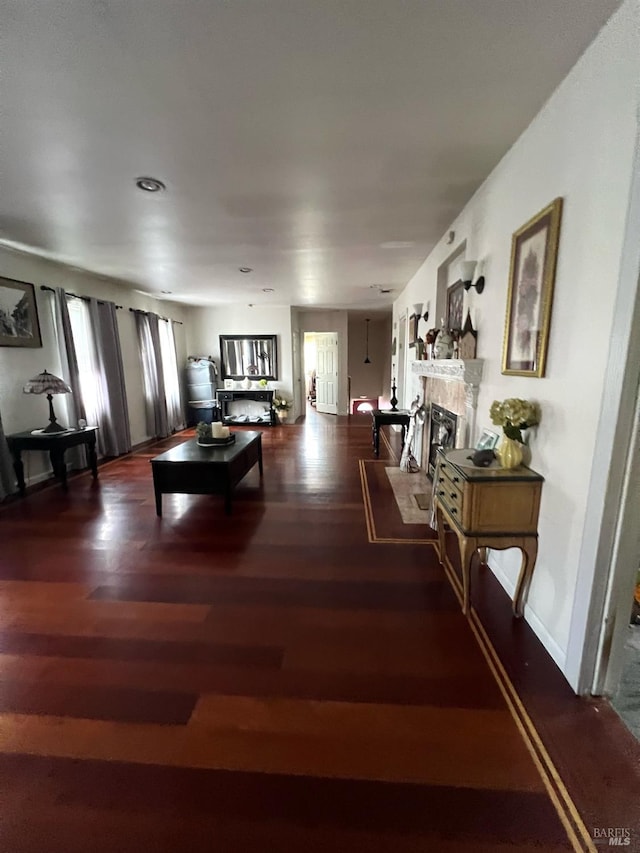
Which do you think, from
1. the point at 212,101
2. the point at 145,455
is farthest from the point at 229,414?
the point at 212,101

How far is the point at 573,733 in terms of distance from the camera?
1.34 meters

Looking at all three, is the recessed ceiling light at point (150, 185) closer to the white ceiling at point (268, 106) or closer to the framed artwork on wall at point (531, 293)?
the white ceiling at point (268, 106)

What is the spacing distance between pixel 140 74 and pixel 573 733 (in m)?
3.12

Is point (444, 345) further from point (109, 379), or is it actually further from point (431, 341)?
point (109, 379)

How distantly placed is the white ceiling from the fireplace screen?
1.71 metres

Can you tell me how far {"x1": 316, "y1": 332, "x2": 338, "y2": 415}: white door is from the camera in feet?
28.2

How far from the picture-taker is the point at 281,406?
761cm

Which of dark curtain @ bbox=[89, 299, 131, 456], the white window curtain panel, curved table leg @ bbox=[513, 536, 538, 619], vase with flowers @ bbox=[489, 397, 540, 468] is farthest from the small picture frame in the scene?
the white window curtain panel

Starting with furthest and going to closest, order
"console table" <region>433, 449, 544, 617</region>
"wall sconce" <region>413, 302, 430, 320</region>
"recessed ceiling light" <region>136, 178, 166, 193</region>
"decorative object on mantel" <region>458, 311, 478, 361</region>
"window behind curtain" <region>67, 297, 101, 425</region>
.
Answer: "window behind curtain" <region>67, 297, 101, 425</region> → "wall sconce" <region>413, 302, 430, 320</region> → "decorative object on mantel" <region>458, 311, 478, 361</region> → "recessed ceiling light" <region>136, 178, 166, 193</region> → "console table" <region>433, 449, 544, 617</region>

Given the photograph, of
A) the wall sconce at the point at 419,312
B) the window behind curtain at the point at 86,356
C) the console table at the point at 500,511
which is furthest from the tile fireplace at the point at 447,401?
the window behind curtain at the point at 86,356

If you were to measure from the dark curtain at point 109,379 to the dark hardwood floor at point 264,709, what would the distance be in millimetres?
2683

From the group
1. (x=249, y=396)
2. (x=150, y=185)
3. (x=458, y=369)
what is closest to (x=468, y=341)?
(x=458, y=369)

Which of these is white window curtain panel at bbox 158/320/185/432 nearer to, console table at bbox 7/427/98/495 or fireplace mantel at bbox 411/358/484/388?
console table at bbox 7/427/98/495

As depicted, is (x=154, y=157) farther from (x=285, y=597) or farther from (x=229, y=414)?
(x=229, y=414)
